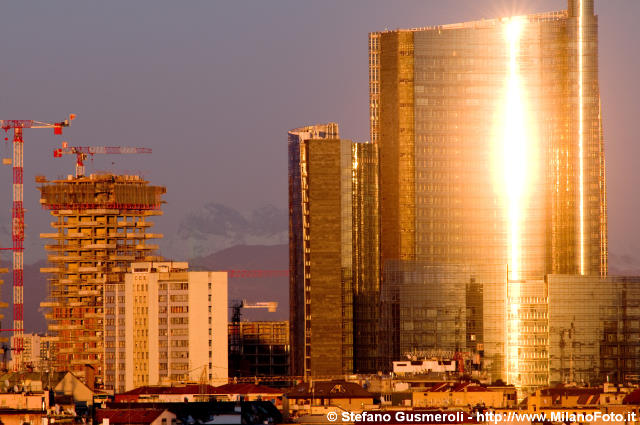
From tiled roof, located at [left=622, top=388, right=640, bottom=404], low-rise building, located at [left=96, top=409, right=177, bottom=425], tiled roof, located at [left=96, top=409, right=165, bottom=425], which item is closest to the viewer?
low-rise building, located at [left=96, top=409, right=177, bottom=425]

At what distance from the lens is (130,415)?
154125 mm

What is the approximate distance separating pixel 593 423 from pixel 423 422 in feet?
56.9

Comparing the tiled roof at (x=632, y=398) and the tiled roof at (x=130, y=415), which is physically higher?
the tiled roof at (x=130, y=415)

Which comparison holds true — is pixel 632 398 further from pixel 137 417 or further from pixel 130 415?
pixel 137 417

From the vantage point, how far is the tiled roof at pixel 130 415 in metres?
150

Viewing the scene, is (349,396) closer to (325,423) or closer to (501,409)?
(501,409)

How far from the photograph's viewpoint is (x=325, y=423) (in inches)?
6260

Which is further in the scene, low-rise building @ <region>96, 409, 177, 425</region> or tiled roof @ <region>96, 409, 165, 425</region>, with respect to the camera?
tiled roof @ <region>96, 409, 165, 425</region>

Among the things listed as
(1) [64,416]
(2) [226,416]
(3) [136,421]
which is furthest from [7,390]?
(2) [226,416]

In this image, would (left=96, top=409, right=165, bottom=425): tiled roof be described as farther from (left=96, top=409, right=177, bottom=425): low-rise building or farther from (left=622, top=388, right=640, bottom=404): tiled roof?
(left=622, top=388, right=640, bottom=404): tiled roof

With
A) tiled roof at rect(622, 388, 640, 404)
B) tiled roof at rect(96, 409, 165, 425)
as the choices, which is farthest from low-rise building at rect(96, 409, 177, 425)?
tiled roof at rect(622, 388, 640, 404)

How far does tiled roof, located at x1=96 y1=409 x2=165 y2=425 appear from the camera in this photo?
14962 cm

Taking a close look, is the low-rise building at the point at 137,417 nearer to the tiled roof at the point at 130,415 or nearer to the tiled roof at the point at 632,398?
the tiled roof at the point at 130,415

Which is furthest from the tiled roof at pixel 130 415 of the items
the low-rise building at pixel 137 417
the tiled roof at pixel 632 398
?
the tiled roof at pixel 632 398
